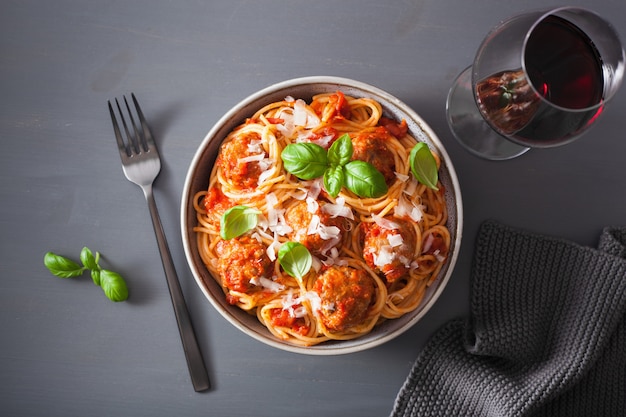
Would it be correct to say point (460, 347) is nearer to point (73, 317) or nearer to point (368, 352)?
point (368, 352)

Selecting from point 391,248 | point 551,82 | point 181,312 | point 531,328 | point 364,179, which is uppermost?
point 551,82

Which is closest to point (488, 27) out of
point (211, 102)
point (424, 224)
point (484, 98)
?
point (484, 98)

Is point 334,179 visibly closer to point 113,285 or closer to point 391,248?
point 391,248

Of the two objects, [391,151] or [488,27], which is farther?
[488,27]

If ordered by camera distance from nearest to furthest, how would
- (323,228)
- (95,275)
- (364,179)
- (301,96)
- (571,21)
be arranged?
(571,21) → (364,179) → (323,228) → (301,96) → (95,275)

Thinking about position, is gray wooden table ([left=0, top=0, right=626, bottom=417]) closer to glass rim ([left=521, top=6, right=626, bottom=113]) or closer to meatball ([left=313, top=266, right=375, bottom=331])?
meatball ([left=313, top=266, right=375, bottom=331])

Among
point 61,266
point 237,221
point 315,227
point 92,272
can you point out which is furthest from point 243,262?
point 61,266
